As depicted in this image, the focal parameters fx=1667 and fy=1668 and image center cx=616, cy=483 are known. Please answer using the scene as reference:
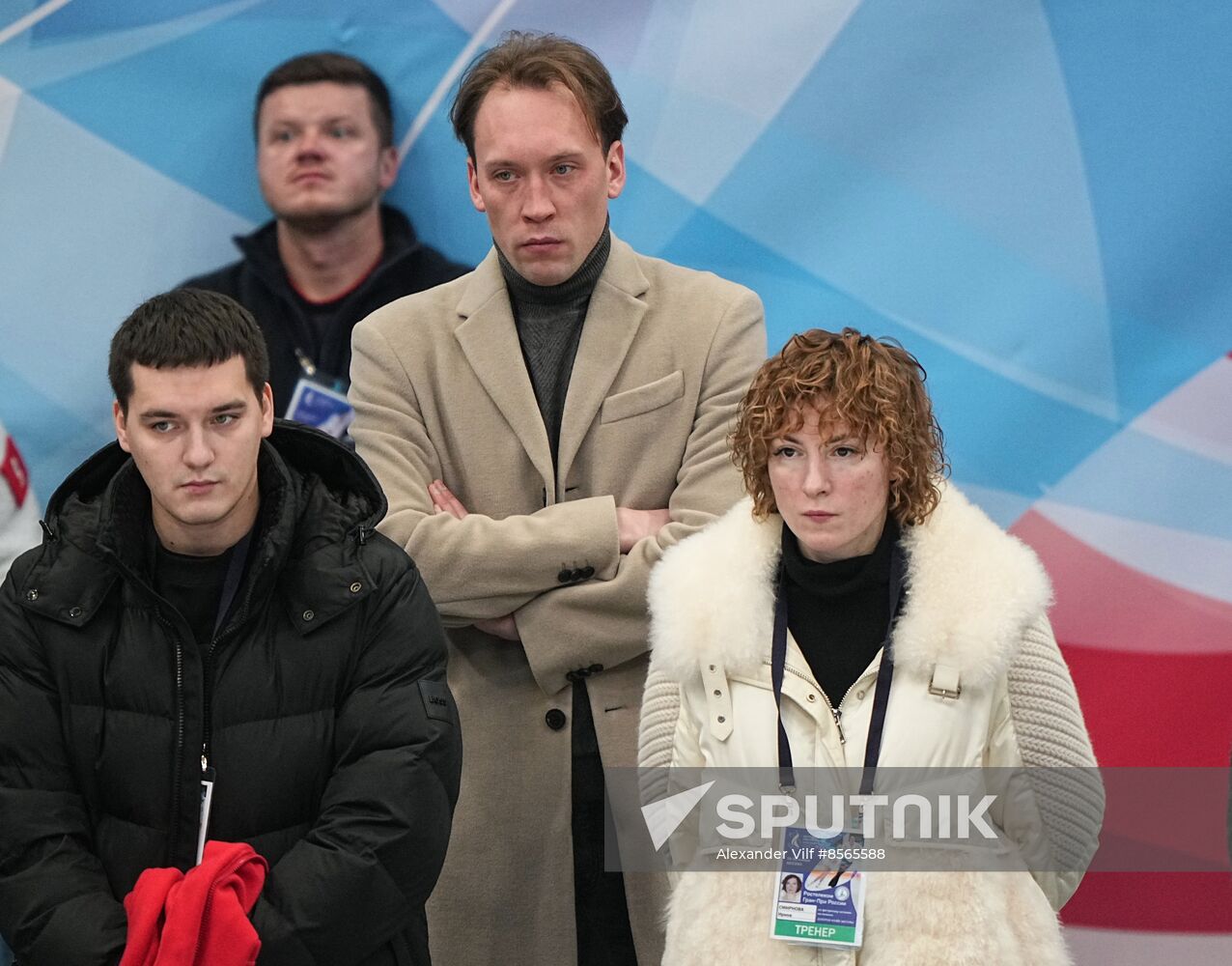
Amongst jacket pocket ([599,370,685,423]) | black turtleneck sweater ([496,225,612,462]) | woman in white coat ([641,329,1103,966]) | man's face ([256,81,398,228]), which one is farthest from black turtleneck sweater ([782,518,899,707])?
man's face ([256,81,398,228])

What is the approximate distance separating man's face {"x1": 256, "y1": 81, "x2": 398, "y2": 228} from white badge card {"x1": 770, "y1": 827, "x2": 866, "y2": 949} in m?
2.19

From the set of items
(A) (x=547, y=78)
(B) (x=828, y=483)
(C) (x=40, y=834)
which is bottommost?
(C) (x=40, y=834)

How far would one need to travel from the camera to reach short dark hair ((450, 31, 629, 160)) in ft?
9.58

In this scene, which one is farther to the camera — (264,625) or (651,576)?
(651,576)

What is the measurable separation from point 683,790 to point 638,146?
6.00 feet

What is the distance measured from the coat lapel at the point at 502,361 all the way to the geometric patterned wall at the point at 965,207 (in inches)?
35.2

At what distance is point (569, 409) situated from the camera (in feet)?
9.59

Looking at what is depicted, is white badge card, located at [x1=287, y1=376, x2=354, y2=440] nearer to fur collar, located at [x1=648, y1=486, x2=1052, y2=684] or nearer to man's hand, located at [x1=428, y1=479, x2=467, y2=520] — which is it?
man's hand, located at [x1=428, y1=479, x2=467, y2=520]

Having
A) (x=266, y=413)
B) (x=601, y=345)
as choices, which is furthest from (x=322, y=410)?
(x=266, y=413)

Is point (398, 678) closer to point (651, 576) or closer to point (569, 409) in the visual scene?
point (651, 576)

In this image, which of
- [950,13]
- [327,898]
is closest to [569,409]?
[327,898]

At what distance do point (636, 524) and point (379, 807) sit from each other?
77 cm

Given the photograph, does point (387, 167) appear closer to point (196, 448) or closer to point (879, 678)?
point (196, 448)

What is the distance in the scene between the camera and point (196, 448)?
2.34m
